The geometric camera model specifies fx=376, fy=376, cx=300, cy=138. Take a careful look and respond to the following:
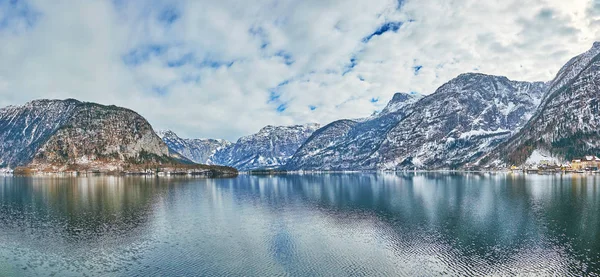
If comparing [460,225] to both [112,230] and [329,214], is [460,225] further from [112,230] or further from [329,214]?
[112,230]

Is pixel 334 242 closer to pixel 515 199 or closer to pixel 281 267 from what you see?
pixel 281 267

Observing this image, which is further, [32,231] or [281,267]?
[32,231]

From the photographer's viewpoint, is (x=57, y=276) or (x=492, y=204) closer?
(x=57, y=276)

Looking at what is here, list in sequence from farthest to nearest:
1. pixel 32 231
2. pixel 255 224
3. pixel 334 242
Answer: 1. pixel 255 224
2. pixel 32 231
3. pixel 334 242

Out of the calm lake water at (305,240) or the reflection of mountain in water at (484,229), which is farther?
the reflection of mountain in water at (484,229)

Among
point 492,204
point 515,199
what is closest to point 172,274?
point 492,204

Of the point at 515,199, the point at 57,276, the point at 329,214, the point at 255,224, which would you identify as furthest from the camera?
the point at 515,199

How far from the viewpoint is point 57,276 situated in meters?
47.1

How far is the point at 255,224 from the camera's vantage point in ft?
278

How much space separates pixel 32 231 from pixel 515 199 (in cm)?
12946

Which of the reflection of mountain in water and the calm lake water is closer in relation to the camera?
the calm lake water

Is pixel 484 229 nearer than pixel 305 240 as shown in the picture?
No

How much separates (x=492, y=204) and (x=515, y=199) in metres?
16.3

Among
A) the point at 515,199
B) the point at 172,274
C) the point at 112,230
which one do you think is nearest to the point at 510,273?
the point at 172,274
